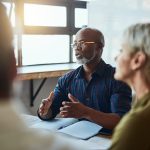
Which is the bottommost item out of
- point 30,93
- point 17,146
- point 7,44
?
point 30,93

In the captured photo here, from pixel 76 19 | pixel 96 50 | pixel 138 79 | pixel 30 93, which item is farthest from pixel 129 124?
pixel 76 19

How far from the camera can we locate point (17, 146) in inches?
19.8

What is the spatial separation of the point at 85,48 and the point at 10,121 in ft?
6.03

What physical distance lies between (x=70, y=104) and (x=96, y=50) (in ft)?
2.06

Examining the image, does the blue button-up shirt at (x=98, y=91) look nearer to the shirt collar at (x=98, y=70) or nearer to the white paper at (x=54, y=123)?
the shirt collar at (x=98, y=70)

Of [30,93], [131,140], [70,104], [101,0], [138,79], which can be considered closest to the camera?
[131,140]

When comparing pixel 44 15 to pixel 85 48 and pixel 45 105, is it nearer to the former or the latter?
pixel 85 48

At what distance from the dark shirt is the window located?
118 cm

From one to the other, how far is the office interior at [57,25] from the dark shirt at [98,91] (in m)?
1.12

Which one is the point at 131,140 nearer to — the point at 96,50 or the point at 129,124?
the point at 129,124

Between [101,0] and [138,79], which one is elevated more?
[101,0]

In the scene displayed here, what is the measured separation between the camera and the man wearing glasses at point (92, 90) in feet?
6.43

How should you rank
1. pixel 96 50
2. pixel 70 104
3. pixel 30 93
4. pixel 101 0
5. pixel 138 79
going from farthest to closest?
pixel 101 0 < pixel 30 93 < pixel 96 50 < pixel 70 104 < pixel 138 79

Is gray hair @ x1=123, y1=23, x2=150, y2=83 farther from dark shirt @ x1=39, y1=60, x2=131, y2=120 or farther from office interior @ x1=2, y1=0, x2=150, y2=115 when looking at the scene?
office interior @ x1=2, y1=0, x2=150, y2=115
